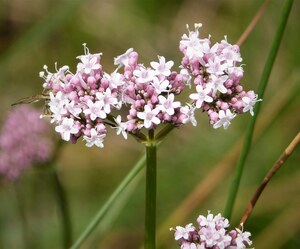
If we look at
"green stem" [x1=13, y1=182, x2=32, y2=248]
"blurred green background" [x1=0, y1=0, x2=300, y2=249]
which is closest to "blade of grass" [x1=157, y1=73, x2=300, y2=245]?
"blurred green background" [x1=0, y1=0, x2=300, y2=249]

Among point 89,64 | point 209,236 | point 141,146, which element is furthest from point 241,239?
point 141,146

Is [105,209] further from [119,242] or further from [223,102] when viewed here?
[119,242]

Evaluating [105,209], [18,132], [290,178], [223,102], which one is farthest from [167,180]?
[223,102]

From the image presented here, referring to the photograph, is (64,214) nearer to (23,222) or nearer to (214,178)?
(23,222)

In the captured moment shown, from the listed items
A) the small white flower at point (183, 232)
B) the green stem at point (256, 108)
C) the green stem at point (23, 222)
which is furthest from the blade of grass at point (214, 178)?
the small white flower at point (183, 232)

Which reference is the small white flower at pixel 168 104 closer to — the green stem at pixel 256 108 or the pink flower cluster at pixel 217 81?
the pink flower cluster at pixel 217 81
